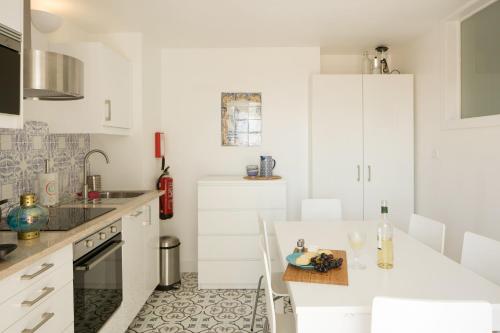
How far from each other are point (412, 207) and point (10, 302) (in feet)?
11.6

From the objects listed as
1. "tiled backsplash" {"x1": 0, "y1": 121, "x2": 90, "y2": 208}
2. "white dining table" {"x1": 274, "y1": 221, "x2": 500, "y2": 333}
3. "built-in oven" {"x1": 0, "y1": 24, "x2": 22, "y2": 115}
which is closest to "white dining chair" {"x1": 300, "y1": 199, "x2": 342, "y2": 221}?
"white dining table" {"x1": 274, "y1": 221, "x2": 500, "y2": 333}

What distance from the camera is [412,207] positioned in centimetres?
368

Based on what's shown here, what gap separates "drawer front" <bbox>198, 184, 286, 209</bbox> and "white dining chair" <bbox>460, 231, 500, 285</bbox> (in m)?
1.77

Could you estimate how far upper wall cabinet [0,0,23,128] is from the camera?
1523 millimetres

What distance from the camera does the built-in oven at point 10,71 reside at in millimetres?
1509

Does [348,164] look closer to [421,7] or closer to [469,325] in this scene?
[421,7]

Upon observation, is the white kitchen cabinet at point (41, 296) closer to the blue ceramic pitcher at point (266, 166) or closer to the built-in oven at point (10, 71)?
the built-in oven at point (10, 71)

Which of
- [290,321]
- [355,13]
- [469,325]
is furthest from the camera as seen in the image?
[355,13]

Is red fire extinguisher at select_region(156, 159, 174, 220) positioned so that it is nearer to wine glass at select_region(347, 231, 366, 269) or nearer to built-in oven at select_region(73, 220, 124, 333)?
built-in oven at select_region(73, 220, 124, 333)

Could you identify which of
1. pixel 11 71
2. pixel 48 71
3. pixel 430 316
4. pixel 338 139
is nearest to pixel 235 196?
pixel 338 139

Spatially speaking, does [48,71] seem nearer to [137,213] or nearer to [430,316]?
[137,213]

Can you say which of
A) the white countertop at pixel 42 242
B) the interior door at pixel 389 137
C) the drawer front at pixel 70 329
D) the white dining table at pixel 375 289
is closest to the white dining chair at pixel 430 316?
the white dining table at pixel 375 289

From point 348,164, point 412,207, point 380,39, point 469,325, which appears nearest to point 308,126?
point 348,164

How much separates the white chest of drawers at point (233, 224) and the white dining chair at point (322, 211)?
49 centimetres
